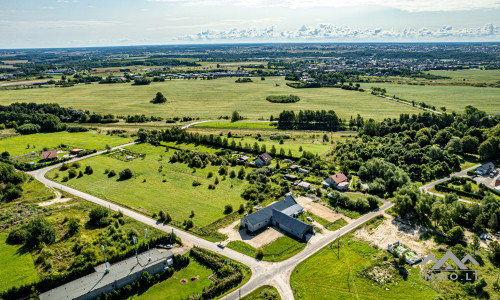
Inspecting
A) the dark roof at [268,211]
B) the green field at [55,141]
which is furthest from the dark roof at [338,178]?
the green field at [55,141]

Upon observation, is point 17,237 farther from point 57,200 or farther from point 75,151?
point 75,151

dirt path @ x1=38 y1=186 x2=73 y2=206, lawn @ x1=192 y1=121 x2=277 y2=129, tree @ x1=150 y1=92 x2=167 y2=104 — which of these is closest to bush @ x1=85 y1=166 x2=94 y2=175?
dirt path @ x1=38 y1=186 x2=73 y2=206

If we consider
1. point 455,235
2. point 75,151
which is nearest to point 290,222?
point 455,235

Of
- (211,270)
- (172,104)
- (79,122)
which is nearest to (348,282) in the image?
(211,270)

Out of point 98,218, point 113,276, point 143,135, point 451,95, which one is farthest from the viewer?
point 451,95

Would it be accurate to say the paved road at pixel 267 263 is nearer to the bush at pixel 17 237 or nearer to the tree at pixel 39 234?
the tree at pixel 39 234

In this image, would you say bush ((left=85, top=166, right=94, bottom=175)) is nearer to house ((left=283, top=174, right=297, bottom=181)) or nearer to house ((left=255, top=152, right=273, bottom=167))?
house ((left=255, top=152, right=273, bottom=167))

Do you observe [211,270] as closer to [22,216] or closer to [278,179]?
[278,179]

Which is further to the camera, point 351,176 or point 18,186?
point 351,176
